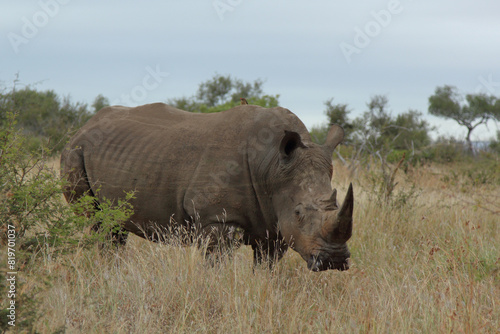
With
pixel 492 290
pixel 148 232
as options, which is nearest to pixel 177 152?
pixel 148 232

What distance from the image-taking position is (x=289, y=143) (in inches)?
188

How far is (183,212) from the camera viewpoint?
5270mm

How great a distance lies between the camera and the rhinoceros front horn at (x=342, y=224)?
13.2ft

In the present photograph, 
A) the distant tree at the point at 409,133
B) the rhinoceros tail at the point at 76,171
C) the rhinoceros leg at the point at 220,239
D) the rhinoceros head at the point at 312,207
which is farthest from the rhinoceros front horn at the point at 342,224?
the distant tree at the point at 409,133

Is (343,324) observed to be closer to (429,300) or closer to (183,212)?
(429,300)

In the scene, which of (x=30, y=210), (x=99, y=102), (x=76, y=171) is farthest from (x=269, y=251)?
(x=99, y=102)

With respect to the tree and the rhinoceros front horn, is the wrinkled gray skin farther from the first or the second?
the tree

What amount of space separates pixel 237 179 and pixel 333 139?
3.14ft

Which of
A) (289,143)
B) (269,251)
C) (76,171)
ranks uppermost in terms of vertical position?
(289,143)

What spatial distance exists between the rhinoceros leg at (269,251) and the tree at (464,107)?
35.0m

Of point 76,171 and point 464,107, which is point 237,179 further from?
point 464,107

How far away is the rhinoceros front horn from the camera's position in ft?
13.2

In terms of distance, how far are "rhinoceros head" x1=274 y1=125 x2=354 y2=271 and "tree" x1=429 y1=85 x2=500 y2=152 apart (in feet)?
116

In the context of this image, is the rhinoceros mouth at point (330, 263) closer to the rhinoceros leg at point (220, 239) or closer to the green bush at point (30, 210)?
the rhinoceros leg at point (220, 239)
